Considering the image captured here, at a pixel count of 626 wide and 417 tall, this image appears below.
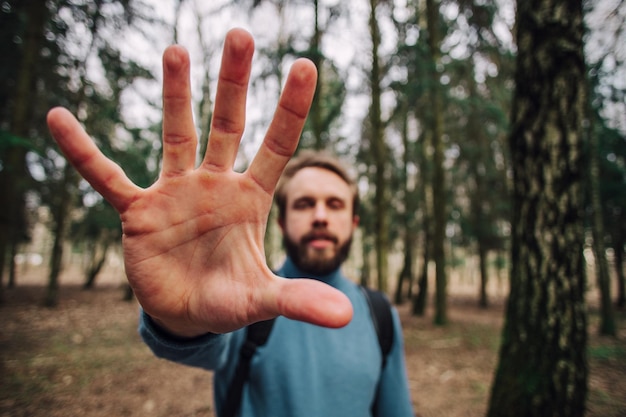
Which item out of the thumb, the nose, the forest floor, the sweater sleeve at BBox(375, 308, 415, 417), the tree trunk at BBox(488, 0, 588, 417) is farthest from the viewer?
Answer: the forest floor

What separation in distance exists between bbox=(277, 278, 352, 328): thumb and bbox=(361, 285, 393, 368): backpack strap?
4.56 feet

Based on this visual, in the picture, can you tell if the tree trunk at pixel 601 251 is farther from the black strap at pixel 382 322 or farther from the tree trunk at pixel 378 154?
the black strap at pixel 382 322

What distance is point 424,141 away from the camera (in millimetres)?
→ 12664

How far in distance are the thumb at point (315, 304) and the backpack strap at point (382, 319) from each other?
54.7 inches

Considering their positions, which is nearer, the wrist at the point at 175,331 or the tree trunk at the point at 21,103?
the wrist at the point at 175,331

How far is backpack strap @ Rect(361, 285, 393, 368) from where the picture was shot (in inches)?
78.9

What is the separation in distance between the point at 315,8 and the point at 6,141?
714cm

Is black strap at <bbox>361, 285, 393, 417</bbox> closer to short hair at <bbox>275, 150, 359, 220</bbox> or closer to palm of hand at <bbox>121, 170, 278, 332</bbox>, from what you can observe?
short hair at <bbox>275, 150, 359, 220</bbox>

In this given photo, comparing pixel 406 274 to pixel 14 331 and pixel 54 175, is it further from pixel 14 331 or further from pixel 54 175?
pixel 54 175

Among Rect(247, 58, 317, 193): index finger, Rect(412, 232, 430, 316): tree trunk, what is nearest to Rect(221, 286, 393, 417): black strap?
Rect(247, 58, 317, 193): index finger

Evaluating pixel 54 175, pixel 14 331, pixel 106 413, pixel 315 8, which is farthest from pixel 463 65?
pixel 54 175

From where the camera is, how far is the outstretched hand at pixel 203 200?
0.99m

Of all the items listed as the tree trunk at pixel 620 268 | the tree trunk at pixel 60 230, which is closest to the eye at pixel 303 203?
the tree trunk at pixel 60 230

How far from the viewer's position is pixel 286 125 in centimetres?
104
